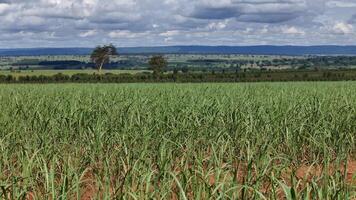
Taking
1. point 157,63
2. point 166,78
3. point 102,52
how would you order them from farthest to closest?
1. point 102,52
2. point 157,63
3. point 166,78

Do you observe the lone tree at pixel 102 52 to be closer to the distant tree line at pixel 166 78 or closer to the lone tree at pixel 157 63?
the lone tree at pixel 157 63

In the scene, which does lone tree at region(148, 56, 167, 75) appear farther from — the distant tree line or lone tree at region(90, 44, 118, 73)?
the distant tree line

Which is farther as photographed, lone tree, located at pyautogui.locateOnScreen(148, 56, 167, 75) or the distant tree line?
lone tree, located at pyautogui.locateOnScreen(148, 56, 167, 75)

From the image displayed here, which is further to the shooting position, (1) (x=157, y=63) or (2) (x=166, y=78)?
(1) (x=157, y=63)

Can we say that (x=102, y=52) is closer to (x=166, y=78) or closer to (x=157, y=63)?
(x=157, y=63)

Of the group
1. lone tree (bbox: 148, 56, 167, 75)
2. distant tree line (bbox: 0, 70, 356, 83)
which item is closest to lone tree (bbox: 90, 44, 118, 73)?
lone tree (bbox: 148, 56, 167, 75)

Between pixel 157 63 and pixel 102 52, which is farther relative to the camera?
pixel 102 52

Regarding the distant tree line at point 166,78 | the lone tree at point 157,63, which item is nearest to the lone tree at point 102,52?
the lone tree at point 157,63

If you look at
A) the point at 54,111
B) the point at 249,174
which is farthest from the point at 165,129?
the point at 249,174

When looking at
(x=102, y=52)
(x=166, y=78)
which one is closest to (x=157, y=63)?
(x=102, y=52)

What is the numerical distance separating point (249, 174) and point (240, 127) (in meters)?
3.59

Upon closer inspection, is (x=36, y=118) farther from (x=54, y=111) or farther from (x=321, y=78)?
(x=321, y=78)

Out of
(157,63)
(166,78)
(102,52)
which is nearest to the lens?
(166,78)

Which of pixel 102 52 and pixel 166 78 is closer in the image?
pixel 166 78
